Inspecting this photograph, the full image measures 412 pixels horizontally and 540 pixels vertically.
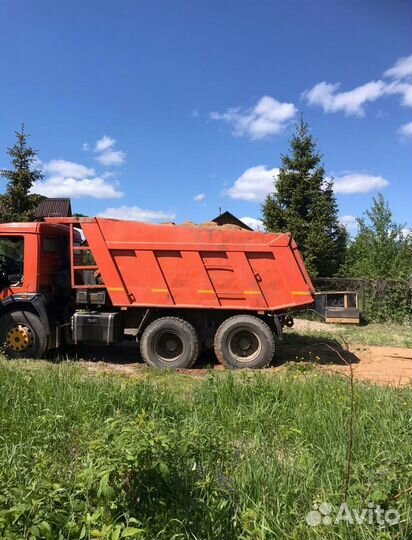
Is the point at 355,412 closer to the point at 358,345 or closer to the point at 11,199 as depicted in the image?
the point at 358,345

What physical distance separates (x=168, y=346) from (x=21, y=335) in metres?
2.48

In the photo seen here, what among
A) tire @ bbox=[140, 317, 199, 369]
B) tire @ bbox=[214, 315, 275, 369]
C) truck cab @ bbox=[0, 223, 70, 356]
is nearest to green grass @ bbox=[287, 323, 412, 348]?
tire @ bbox=[214, 315, 275, 369]

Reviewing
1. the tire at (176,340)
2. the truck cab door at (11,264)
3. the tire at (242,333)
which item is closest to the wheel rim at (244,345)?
the tire at (242,333)

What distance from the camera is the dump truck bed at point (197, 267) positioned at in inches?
347

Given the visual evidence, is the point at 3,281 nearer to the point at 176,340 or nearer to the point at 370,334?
the point at 176,340

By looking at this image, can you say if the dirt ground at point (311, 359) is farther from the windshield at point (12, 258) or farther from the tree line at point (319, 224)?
the tree line at point (319, 224)

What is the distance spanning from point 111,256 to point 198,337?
2.03m

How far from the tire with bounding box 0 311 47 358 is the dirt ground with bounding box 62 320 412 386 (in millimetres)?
858

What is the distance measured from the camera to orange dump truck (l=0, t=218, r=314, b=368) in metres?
8.82

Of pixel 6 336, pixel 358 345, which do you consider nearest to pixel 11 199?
pixel 6 336

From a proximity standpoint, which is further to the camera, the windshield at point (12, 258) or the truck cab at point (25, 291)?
the windshield at point (12, 258)

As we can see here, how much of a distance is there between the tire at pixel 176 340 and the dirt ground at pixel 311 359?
0.21m

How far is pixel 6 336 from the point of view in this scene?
8883mm

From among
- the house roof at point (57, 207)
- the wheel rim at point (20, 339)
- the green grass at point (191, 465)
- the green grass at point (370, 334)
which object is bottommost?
the green grass at point (191, 465)
